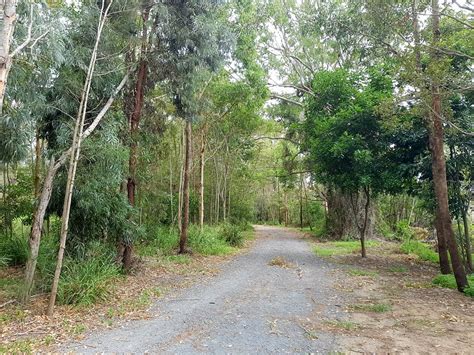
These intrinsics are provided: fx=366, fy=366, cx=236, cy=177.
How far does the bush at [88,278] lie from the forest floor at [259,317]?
0.93ft

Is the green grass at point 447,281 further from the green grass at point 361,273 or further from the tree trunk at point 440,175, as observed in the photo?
the green grass at point 361,273

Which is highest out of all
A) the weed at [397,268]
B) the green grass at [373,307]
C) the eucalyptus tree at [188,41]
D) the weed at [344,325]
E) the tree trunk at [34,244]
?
the eucalyptus tree at [188,41]

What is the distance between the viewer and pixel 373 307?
6.57 m

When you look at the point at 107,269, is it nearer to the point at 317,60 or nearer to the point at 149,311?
the point at 149,311

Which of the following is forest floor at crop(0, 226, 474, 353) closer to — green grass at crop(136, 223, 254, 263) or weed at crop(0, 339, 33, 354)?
weed at crop(0, 339, 33, 354)

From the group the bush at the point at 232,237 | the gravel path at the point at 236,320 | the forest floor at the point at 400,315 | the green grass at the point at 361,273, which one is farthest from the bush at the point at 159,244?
the green grass at the point at 361,273

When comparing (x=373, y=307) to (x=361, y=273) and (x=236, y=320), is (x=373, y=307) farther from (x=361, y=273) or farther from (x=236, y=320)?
(x=361, y=273)

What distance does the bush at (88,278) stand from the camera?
21.5 ft

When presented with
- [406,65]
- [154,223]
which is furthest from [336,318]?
[154,223]

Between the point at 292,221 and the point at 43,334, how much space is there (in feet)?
119

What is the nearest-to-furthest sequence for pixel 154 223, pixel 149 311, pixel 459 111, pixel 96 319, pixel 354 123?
1. pixel 96 319
2. pixel 149 311
3. pixel 459 111
4. pixel 354 123
5. pixel 154 223

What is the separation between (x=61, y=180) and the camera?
7824 mm

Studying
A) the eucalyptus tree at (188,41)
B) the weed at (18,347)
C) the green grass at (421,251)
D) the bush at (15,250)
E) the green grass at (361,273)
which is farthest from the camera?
the green grass at (421,251)

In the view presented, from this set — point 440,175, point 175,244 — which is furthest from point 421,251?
point 175,244
